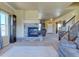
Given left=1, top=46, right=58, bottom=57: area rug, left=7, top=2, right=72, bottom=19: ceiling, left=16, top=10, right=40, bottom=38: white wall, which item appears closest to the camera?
left=1, top=46, right=58, bottom=57: area rug

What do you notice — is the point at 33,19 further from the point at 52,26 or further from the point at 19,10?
the point at 52,26

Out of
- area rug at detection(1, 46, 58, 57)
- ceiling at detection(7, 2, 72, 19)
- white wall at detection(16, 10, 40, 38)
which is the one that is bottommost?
area rug at detection(1, 46, 58, 57)

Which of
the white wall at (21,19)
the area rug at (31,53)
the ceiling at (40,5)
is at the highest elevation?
the ceiling at (40,5)

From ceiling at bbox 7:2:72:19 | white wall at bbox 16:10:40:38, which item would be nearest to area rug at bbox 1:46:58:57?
ceiling at bbox 7:2:72:19

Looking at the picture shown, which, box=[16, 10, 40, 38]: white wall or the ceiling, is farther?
box=[16, 10, 40, 38]: white wall

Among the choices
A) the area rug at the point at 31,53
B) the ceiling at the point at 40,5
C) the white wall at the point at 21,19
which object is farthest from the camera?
the white wall at the point at 21,19

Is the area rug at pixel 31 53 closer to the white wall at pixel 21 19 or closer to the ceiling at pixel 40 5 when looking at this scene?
the ceiling at pixel 40 5

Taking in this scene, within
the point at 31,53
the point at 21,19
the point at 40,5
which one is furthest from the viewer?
the point at 21,19

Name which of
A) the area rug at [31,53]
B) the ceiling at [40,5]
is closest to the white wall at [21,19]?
the ceiling at [40,5]

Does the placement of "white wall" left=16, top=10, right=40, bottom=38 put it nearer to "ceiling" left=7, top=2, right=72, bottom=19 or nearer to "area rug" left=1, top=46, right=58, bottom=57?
"ceiling" left=7, top=2, right=72, bottom=19

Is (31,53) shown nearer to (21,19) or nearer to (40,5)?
(40,5)

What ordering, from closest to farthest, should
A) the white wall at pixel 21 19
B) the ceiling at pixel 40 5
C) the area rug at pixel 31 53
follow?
the area rug at pixel 31 53, the ceiling at pixel 40 5, the white wall at pixel 21 19

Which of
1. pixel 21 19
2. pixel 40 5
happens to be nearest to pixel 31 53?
pixel 40 5

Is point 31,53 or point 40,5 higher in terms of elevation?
point 40,5
